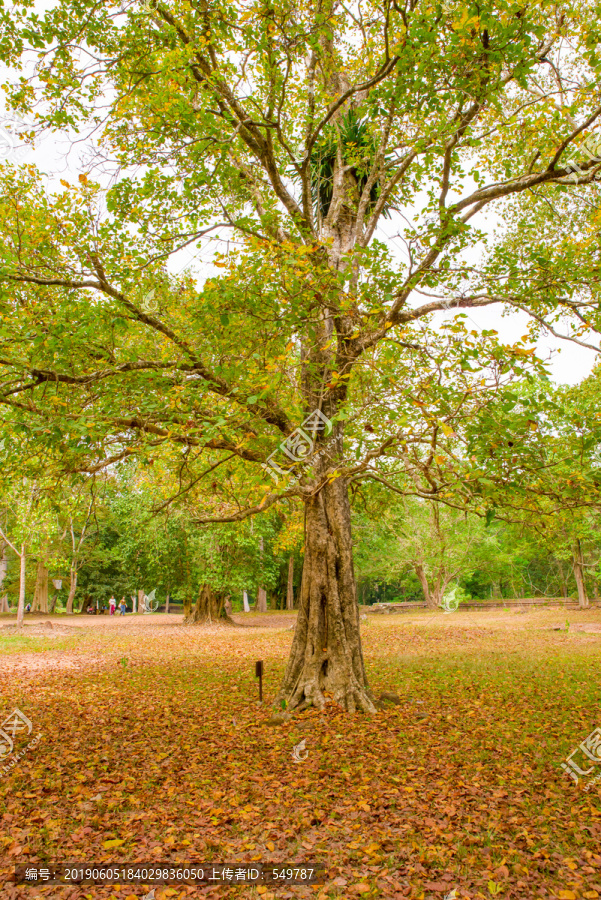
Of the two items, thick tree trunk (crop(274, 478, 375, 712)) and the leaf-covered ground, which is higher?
thick tree trunk (crop(274, 478, 375, 712))

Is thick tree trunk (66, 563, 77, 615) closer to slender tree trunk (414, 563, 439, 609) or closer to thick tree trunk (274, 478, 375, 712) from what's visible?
slender tree trunk (414, 563, 439, 609)

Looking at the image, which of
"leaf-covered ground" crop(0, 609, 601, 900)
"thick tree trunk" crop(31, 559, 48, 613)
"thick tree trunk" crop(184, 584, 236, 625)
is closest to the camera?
"leaf-covered ground" crop(0, 609, 601, 900)

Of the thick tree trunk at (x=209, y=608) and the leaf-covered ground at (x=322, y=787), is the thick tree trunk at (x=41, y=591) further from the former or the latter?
the leaf-covered ground at (x=322, y=787)

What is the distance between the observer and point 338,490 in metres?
7.95

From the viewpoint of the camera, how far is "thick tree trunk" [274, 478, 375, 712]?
291 inches

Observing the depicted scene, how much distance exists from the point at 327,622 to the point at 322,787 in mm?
2807

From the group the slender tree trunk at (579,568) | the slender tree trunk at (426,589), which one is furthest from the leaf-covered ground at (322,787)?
the slender tree trunk at (426,589)

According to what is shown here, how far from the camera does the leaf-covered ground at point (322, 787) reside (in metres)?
3.65

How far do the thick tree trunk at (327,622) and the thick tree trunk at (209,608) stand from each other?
17.9 metres

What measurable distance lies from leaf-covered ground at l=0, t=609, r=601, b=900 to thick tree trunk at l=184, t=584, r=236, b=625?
15080 millimetres

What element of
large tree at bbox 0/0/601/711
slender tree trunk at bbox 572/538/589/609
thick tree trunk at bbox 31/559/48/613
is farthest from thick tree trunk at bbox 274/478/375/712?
thick tree trunk at bbox 31/559/48/613

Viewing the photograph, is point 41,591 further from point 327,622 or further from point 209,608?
point 327,622

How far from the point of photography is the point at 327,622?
7680 mm

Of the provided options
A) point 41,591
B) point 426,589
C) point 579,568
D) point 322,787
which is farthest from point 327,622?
point 41,591
